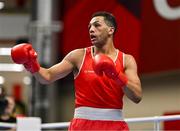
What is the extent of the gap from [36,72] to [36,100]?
4148 millimetres

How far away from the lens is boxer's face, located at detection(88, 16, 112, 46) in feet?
9.69

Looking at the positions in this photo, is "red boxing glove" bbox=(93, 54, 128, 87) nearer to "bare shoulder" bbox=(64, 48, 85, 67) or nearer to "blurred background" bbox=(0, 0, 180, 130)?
"bare shoulder" bbox=(64, 48, 85, 67)

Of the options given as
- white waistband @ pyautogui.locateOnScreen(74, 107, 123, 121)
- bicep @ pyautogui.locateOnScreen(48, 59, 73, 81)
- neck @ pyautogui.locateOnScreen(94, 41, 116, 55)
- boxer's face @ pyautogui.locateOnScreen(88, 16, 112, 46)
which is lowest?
white waistband @ pyautogui.locateOnScreen(74, 107, 123, 121)

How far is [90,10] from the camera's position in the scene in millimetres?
7098

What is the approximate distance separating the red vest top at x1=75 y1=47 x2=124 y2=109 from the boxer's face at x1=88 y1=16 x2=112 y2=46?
118mm

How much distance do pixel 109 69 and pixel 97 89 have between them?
0.79ft

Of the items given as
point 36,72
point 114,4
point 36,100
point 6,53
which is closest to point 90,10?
point 114,4

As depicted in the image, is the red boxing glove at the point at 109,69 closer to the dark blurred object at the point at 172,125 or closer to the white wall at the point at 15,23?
the dark blurred object at the point at 172,125

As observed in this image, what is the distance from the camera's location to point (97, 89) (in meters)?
2.97

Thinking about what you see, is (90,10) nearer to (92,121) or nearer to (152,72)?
(152,72)

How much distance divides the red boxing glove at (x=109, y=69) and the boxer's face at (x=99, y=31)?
181 mm

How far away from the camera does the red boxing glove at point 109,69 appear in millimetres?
2752

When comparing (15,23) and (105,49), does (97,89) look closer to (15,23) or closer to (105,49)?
(105,49)

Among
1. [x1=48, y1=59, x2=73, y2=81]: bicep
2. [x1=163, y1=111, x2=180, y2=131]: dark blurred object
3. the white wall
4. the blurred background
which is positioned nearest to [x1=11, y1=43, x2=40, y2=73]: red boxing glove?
[x1=48, y1=59, x2=73, y2=81]: bicep
